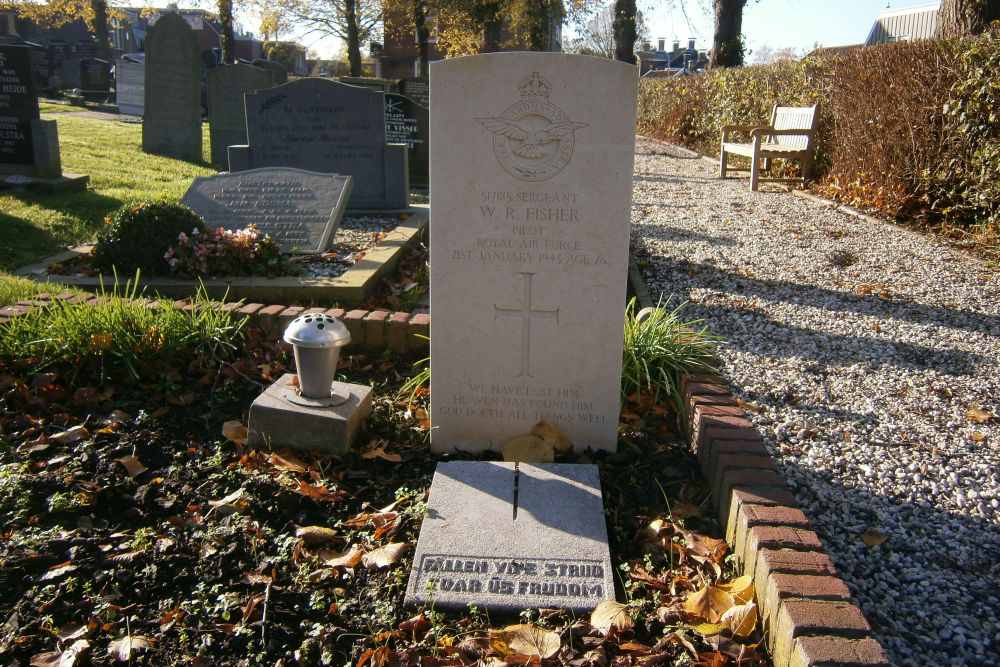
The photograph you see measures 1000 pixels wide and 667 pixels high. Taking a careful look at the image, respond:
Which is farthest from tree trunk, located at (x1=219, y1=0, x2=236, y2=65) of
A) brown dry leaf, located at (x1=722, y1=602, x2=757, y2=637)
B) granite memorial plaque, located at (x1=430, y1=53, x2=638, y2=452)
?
brown dry leaf, located at (x1=722, y1=602, x2=757, y2=637)

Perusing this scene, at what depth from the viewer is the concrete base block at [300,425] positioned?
280 cm

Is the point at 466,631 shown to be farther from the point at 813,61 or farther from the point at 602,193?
the point at 813,61

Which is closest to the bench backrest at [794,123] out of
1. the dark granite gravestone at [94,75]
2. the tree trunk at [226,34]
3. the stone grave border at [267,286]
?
the stone grave border at [267,286]

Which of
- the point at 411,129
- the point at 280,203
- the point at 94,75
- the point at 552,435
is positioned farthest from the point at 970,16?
the point at 94,75

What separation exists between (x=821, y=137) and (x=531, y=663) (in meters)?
10.0

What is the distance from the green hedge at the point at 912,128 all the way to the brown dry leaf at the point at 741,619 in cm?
590

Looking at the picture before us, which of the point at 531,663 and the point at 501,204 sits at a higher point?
the point at 501,204

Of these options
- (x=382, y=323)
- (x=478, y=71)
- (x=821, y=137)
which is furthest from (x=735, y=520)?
(x=821, y=137)

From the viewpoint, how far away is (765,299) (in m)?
5.19

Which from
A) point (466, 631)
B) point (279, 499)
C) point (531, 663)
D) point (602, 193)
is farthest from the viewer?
point (602, 193)

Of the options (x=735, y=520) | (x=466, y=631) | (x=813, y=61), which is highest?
(x=813, y=61)

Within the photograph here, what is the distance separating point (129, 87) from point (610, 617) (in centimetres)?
2556

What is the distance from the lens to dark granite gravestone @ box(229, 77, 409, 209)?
7.02m

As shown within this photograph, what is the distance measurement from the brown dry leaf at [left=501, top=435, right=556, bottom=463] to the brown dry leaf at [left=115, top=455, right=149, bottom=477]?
1.41 m
